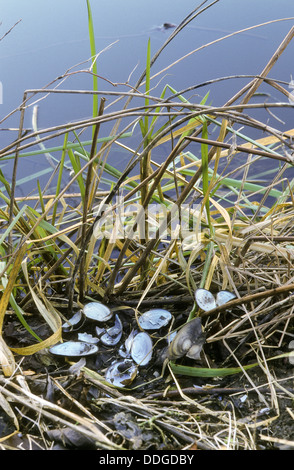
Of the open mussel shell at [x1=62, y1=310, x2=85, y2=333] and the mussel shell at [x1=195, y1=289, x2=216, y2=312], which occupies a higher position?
the mussel shell at [x1=195, y1=289, x2=216, y2=312]

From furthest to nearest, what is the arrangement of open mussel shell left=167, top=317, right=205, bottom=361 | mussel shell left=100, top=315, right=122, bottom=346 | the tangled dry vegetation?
mussel shell left=100, top=315, right=122, bottom=346 < open mussel shell left=167, top=317, right=205, bottom=361 < the tangled dry vegetation

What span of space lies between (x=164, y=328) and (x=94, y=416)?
331 millimetres

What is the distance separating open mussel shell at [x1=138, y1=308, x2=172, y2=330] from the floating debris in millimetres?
151

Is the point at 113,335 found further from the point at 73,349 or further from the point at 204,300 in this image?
the point at 204,300

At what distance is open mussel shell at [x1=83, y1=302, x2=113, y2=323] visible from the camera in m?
1.33

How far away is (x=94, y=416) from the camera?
109 centimetres

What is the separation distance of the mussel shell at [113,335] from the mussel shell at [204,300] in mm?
264

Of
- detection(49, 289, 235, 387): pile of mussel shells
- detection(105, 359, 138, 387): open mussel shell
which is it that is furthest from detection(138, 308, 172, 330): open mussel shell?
detection(105, 359, 138, 387): open mussel shell

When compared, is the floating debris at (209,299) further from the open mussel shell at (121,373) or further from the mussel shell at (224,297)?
the open mussel shell at (121,373)

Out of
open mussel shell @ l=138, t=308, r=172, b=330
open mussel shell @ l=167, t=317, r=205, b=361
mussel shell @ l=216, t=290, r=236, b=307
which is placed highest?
mussel shell @ l=216, t=290, r=236, b=307

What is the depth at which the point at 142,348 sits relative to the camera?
1.25 metres

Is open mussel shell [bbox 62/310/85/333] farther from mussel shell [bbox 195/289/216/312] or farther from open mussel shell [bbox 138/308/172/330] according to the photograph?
mussel shell [bbox 195/289/216/312]

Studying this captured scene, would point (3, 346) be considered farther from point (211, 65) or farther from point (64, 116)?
point (211, 65)
